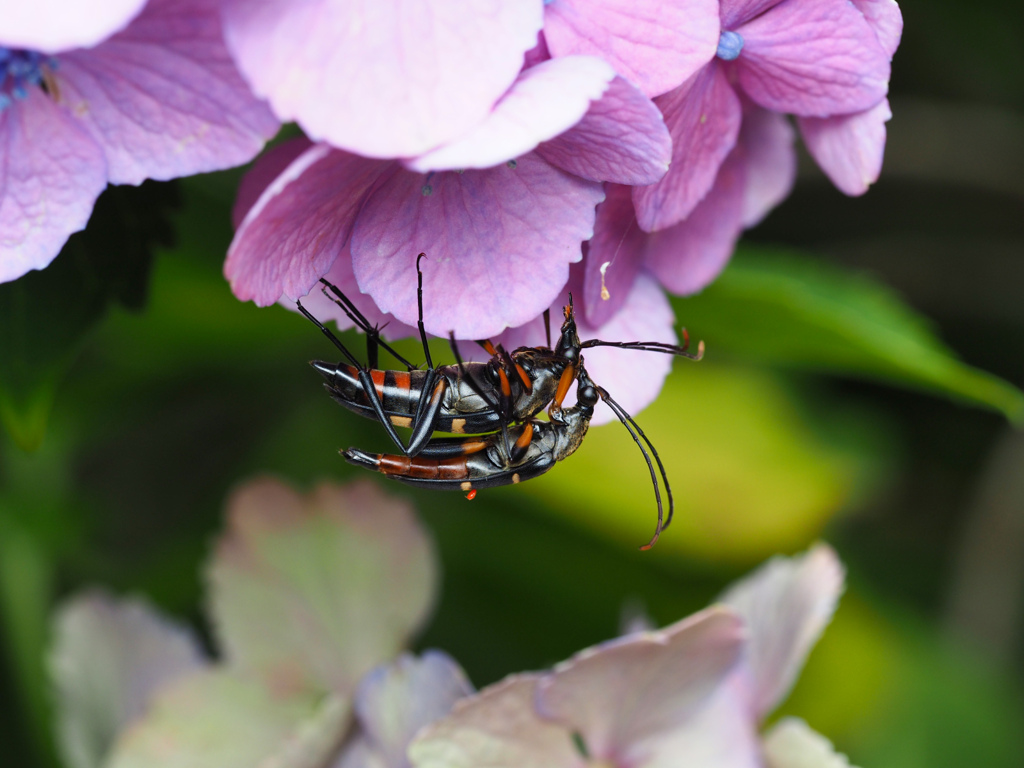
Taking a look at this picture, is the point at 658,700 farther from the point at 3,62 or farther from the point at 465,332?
the point at 3,62

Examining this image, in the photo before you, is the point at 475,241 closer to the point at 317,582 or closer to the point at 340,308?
the point at 340,308

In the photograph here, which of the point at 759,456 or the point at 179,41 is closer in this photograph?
the point at 179,41

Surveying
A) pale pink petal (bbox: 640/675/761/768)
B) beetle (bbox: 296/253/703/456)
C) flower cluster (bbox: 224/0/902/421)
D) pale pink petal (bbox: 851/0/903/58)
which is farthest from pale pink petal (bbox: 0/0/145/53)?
pale pink petal (bbox: 640/675/761/768)

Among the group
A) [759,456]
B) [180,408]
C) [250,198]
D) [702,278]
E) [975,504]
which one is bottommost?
[975,504]

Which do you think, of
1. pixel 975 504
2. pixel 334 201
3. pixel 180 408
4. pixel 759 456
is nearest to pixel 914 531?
pixel 975 504

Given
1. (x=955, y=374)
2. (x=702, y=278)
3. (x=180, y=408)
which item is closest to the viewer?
(x=702, y=278)

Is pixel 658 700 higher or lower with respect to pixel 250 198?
lower

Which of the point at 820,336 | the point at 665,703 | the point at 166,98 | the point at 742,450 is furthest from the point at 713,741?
the point at 742,450
